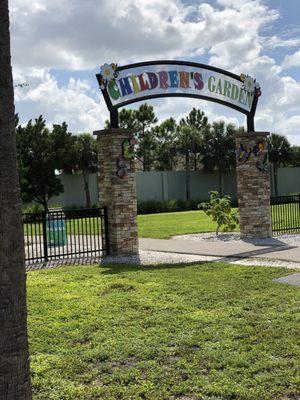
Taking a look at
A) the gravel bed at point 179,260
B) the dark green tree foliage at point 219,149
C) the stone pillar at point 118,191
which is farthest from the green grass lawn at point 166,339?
the dark green tree foliage at point 219,149

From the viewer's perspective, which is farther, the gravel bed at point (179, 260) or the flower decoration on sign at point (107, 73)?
the flower decoration on sign at point (107, 73)

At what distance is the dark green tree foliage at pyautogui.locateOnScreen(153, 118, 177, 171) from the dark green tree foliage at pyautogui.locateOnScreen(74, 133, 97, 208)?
29.8 feet

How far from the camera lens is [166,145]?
4806 centimetres

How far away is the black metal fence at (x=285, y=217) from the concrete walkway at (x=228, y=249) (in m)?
2.87

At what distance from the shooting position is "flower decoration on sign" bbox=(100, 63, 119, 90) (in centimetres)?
1287

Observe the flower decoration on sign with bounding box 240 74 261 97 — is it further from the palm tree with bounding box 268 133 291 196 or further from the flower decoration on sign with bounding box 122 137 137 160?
the palm tree with bounding box 268 133 291 196

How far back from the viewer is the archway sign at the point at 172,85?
1309 centimetres

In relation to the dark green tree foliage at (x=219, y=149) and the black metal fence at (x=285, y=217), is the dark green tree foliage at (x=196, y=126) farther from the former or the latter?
the black metal fence at (x=285, y=217)

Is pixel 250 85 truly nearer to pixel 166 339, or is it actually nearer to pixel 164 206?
pixel 166 339

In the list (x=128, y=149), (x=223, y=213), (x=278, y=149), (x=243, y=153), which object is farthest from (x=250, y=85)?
(x=278, y=149)

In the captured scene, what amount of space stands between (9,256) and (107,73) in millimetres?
10996

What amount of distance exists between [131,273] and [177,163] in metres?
40.2

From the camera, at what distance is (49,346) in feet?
17.4

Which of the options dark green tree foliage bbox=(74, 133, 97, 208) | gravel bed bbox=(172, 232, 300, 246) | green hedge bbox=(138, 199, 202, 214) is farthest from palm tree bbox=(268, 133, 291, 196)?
gravel bed bbox=(172, 232, 300, 246)
